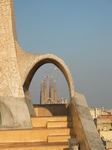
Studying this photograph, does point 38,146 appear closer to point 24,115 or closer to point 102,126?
point 24,115

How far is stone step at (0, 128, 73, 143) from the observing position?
7484 mm

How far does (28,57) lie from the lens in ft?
30.8

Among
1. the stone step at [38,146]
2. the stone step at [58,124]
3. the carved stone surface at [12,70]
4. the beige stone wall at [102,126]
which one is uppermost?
the carved stone surface at [12,70]

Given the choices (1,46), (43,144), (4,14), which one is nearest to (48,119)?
(43,144)

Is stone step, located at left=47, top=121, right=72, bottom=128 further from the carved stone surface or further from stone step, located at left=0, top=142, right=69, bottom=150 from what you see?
stone step, located at left=0, top=142, right=69, bottom=150

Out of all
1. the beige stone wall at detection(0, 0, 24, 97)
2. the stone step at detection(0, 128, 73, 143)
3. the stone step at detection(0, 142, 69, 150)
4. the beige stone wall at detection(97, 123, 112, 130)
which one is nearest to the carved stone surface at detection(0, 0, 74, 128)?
the beige stone wall at detection(0, 0, 24, 97)

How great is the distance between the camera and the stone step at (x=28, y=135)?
7484mm

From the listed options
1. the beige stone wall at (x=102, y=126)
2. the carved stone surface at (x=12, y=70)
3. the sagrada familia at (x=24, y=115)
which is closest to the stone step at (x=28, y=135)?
the sagrada familia at (x=24, y=115)

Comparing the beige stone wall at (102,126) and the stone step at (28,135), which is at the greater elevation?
the stone step at (28,135)

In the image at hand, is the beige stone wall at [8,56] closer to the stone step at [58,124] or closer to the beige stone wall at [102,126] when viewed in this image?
the stone step at [58,124]

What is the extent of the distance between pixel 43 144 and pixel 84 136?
147 centimetres

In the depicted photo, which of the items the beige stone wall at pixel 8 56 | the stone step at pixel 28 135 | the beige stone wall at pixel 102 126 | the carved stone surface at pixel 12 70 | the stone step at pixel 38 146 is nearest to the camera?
the stone step at pixel 38 146

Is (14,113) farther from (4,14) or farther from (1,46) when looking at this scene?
(4,14)

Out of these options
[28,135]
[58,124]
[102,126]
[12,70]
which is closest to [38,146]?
[28,135]
